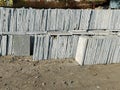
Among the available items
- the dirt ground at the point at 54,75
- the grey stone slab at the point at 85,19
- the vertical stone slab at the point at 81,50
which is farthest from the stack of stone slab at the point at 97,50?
the grey stone slab at the point at 85,19

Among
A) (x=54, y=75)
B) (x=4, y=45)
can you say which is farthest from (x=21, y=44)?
(x=54, y=75)

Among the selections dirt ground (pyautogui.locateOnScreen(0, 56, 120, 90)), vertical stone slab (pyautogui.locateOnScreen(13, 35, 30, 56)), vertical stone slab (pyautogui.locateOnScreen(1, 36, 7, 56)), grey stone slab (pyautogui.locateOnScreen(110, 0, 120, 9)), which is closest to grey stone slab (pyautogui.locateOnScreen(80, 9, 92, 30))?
dirt ground (pyautogui.locateOnScreen(0, 56, 120, 90))

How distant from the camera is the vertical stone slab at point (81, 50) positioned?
10430mm

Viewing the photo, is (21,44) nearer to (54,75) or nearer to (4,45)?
(4,45)

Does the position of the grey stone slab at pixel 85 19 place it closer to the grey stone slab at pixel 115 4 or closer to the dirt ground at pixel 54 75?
the dirt ground at pixel 54 75

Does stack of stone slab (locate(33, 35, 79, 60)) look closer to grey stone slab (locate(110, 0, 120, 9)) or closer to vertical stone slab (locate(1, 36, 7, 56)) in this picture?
vertical stone slab (locate(1, 36, 7, 56))

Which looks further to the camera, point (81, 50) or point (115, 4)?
point (115, 4)

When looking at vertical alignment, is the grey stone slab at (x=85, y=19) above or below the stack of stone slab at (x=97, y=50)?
above

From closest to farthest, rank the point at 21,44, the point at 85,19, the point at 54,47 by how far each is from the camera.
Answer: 1. the point at 21,44
2. the point at 54,47
3. the point at 85,19

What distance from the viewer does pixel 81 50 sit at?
34.8ft

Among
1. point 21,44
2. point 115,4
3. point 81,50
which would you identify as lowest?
point 81,50

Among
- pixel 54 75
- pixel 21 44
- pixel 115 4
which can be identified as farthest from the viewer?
pixel 115 4

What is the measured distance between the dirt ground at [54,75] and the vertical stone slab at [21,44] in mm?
220

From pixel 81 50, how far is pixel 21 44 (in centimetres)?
205
